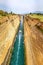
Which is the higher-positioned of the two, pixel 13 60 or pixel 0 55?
pixel 0 55

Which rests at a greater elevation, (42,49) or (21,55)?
(42,49)

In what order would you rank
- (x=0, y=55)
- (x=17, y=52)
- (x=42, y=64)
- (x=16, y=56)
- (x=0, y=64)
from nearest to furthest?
(x=42, y=64)
(x=0, y=64)
(x=0, y=55)
(x=16, y=56)
(x=17, y=52)

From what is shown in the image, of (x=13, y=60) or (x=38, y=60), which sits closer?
(x=38, y=60)

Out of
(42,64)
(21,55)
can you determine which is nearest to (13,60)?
(21,55)

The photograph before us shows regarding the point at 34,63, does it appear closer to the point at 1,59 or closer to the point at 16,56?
the point at 1,59

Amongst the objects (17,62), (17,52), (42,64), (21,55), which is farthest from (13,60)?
(42,64)

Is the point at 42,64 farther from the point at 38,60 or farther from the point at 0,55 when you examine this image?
the point at 0,55

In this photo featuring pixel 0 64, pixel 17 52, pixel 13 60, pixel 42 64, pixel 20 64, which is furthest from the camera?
pixel 17 52

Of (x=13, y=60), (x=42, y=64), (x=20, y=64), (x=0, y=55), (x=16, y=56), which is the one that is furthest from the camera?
(x=16, y=56)

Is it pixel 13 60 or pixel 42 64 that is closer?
pixel 42 64
